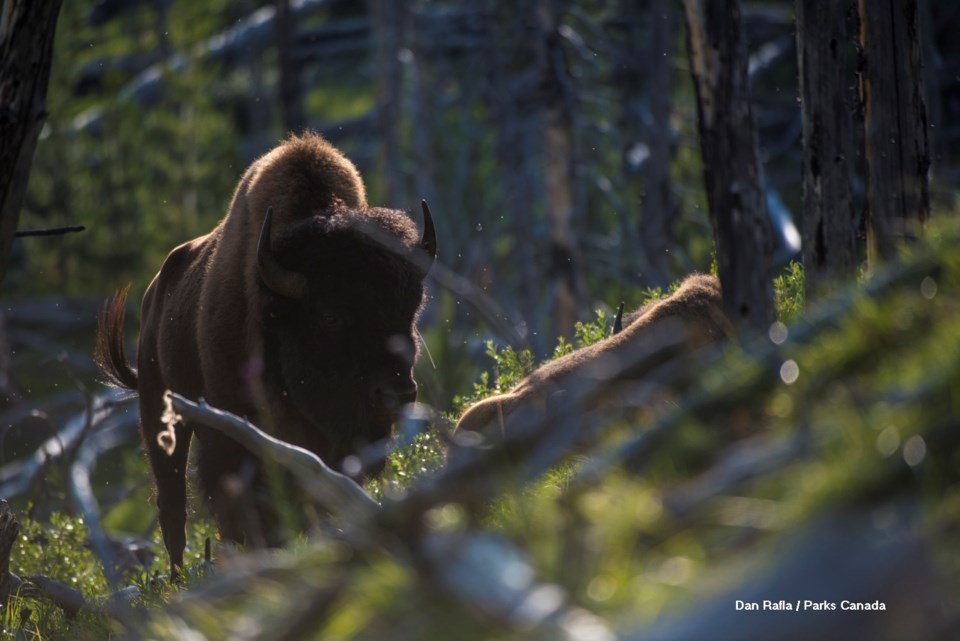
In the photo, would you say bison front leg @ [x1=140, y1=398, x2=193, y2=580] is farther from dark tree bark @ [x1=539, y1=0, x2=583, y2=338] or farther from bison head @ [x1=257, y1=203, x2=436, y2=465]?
dark tree bark @ [x1=539, y1=0, x2=583, y2=338]

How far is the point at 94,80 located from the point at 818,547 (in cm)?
2881

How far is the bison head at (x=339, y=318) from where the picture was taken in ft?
21.3

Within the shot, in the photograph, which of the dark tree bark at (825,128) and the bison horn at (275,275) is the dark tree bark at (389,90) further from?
the dark tree bark at (825,128)

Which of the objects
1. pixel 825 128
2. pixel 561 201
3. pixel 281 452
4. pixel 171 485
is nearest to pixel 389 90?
pixel 561 201

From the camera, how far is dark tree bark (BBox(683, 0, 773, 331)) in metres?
5.93

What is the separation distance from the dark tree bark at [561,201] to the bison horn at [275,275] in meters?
9.91

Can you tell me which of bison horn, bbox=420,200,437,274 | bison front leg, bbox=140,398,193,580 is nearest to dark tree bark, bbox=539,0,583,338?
bison front leg, bbox=140,398,193,580

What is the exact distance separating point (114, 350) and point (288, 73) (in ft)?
53.3

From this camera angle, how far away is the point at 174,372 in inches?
295

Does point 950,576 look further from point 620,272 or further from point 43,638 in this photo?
point 620,272

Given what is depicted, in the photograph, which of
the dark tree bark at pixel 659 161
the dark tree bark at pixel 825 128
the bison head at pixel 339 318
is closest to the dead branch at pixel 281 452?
the bison head at pixel 339 318

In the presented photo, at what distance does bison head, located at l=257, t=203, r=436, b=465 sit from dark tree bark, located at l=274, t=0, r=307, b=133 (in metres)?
17.2

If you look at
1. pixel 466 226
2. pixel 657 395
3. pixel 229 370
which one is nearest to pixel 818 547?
pixel 657 395

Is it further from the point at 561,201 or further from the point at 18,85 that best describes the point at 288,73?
the point at 18,85
